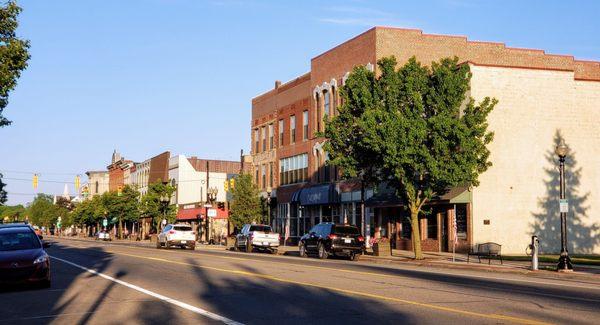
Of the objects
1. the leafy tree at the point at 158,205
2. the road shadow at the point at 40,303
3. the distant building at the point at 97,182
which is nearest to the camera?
the road shadow at the point at 40,303

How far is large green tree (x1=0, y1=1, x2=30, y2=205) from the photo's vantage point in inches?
835

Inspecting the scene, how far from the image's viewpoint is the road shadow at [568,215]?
40.4 metres

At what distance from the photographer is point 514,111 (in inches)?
1606

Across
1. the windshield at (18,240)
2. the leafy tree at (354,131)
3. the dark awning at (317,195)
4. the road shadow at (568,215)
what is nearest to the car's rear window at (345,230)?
the leafy tree at (354,131)

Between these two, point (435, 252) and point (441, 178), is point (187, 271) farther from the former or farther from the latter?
point (435, 252)

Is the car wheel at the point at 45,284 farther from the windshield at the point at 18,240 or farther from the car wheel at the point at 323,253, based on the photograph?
the car wheel at the point at 323,253

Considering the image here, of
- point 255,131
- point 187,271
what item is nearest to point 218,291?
point 187,271

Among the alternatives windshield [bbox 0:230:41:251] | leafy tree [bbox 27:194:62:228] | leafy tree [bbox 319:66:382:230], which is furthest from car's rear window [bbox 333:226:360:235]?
leafy tree [bbox 27:194:62:228]

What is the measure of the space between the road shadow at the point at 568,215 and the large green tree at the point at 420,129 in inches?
309

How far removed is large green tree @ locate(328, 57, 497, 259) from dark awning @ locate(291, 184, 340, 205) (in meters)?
16.7

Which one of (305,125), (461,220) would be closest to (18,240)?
(461,220)

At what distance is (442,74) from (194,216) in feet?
192

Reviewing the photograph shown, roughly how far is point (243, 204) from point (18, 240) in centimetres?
4307

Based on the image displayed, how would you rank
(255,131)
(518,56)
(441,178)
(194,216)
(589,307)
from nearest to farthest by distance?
(589,307) < (441,178) < (518,56) < (255,131) < (194,216)
